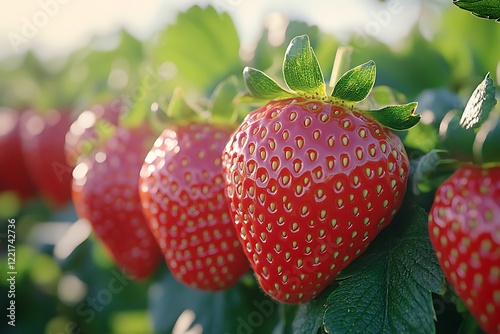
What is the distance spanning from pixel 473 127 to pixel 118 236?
2.86 feet

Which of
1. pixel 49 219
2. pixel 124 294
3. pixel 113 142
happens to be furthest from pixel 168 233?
pixel 49 219

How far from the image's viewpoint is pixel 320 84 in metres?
0.86

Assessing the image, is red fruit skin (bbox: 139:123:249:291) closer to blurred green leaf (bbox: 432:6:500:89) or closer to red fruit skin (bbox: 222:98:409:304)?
red fruit skin (bbox: 222:98:409:304)

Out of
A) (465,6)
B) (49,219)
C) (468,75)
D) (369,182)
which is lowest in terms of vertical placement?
(49,219)

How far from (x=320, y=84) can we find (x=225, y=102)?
290 mm

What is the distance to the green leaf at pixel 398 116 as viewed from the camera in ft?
2.63

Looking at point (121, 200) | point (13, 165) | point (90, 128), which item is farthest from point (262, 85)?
Answer: point (13, 165)

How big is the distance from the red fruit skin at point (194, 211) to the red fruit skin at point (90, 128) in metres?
0.50

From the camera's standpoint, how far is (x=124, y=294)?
2.00m

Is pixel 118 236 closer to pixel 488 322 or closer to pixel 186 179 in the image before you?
pixel 186 179

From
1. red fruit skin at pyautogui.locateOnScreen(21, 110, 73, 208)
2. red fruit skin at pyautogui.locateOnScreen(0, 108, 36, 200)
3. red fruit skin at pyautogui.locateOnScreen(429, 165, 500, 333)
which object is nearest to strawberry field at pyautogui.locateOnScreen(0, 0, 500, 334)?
red fruit skin at pyautogui.locateOnScreen(429, 165, 500, 333)

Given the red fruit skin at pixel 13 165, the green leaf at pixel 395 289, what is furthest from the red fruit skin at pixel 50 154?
the green leaf at pixel 395 289

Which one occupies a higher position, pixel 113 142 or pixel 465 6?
pixel 465 6

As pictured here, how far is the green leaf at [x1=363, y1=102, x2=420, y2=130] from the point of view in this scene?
2.63 ft
